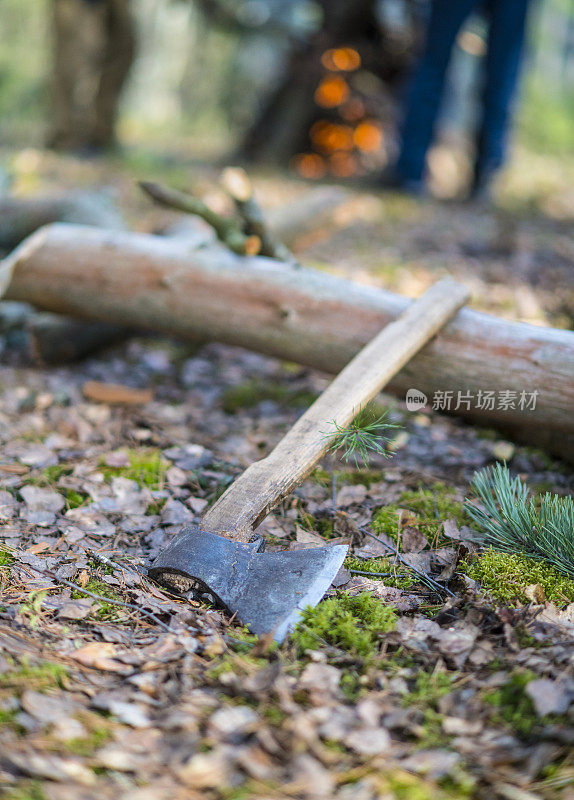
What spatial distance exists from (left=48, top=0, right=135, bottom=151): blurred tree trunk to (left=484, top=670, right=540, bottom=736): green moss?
27.7ft

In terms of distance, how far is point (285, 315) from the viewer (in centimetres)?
326

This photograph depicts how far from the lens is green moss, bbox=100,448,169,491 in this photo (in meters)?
2.76

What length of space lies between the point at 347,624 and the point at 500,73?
6680mm

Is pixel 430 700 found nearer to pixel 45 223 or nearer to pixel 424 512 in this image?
pixel 424 512

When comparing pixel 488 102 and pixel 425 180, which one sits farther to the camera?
pixel 425 180

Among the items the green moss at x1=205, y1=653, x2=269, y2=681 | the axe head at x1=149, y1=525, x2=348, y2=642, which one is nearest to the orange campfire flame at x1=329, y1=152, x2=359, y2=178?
the axe head at x1=149, y1=525, x2=348, y2=642

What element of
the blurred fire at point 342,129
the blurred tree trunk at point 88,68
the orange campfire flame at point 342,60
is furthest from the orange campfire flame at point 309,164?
the blurred tree trunk at point 88,68

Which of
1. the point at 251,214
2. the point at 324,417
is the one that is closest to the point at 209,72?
the point at 251,214

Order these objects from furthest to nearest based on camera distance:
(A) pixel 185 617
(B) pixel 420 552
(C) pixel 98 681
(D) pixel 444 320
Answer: (D) pixel 444 320
(B) pixel 420 552
(A) pixel 185 617
(C) pixel 98 681

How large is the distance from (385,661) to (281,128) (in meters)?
7.90

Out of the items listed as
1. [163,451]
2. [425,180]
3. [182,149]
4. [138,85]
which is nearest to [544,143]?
[425,180]

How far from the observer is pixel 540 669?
1.77 meters

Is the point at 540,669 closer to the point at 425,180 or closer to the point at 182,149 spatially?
the point at 425,180

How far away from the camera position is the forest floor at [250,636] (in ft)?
4.92
